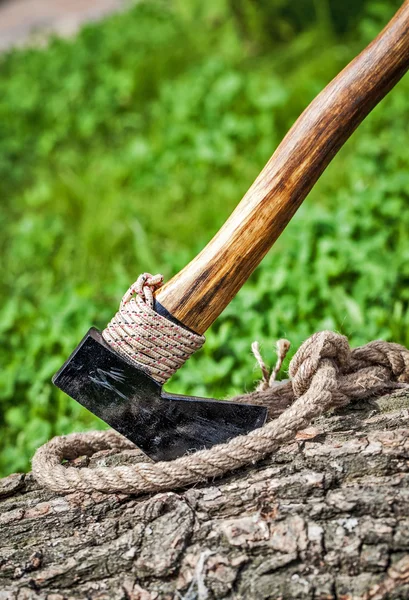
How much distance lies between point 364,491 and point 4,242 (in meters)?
3.45

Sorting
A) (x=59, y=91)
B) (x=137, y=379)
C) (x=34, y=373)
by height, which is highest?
(x=59, y=91)

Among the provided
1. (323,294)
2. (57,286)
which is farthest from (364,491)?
(57,286)

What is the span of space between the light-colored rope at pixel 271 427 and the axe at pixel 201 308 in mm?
111

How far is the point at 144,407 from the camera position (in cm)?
174

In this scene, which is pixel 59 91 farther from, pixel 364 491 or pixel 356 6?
pixel 364 491

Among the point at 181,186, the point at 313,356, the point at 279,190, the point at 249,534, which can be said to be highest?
the point at 181,186

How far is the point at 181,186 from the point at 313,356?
281cm

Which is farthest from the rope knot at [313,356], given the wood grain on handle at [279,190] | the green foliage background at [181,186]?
the green foliage background at [181,186]

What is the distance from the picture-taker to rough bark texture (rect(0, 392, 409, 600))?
4.76 ft

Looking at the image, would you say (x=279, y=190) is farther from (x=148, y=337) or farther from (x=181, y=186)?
(x=181, y=186)

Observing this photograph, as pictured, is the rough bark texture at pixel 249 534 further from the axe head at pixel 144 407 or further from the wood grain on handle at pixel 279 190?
the wood grain on handle at pixel 279 190

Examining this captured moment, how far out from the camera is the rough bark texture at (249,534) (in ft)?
4.76

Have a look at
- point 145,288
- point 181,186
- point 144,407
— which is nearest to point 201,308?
point 145,288

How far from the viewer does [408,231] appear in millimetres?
3350
